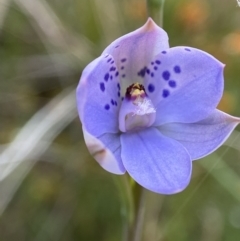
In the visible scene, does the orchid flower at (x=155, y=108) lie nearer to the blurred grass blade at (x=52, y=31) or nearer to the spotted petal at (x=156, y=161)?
the spotted petal at (x=156, y=161)

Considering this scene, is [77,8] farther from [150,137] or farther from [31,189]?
[150,137]

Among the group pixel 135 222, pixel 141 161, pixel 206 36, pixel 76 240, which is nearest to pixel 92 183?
pixel 76 240

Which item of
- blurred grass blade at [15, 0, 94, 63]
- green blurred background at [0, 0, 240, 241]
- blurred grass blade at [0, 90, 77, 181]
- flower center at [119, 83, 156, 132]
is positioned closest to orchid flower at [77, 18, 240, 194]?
flower center at [119, 83, 156, 132]

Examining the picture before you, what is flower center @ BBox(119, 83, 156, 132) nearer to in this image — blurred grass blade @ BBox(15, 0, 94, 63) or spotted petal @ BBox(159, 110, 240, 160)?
spotted petal @ BBox(159, 110, 240, 160)

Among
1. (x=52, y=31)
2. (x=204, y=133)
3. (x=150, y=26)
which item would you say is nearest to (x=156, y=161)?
(x=204, y=133)

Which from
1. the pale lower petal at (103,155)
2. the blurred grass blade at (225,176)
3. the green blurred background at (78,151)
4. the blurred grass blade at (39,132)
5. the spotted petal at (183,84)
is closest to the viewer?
the pale lower petal at (103,155)

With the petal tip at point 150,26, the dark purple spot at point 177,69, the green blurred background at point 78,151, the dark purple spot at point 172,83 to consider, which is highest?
the petal tip at point 150,26

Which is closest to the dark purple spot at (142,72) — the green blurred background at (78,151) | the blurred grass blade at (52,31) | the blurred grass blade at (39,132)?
the blurred grass blade at (39,132)

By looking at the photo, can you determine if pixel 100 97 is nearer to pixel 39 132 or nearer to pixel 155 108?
pixel 155 108
